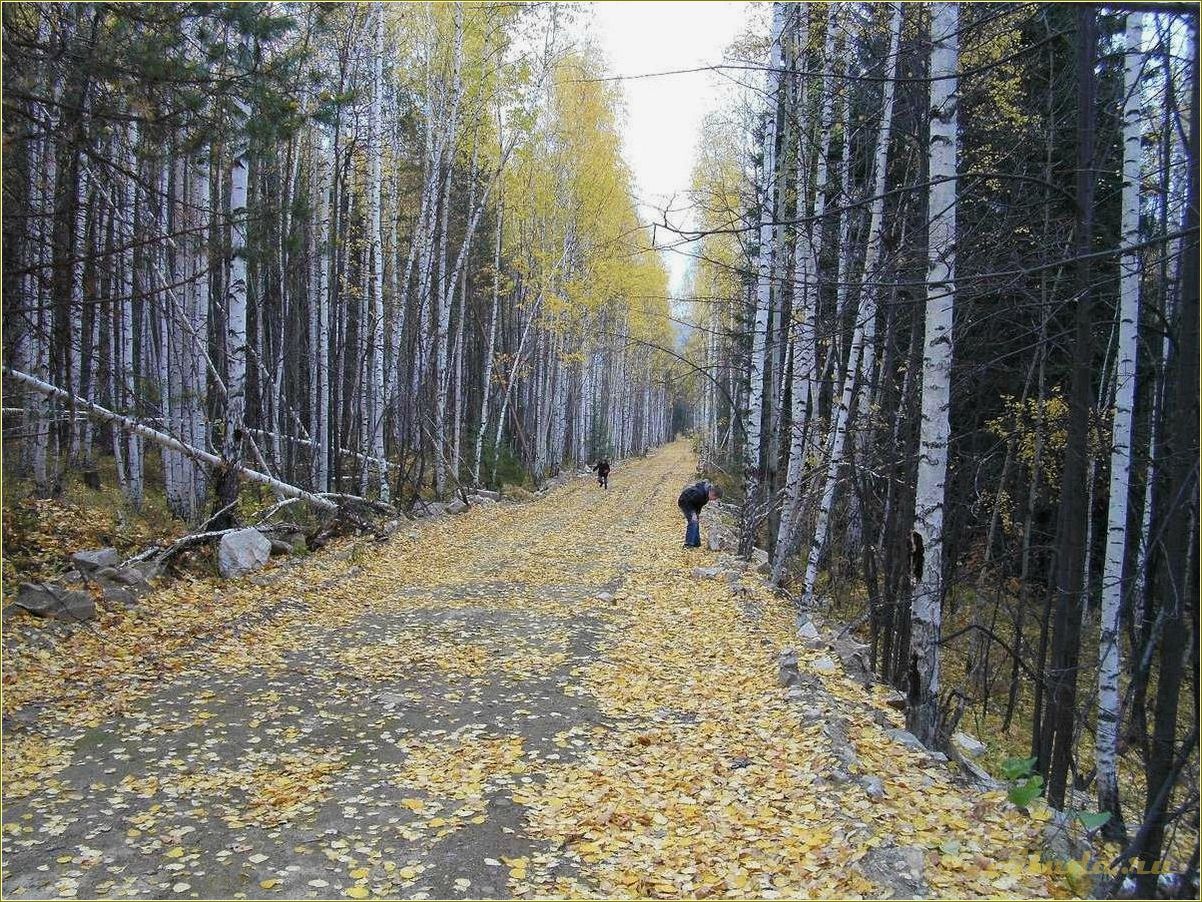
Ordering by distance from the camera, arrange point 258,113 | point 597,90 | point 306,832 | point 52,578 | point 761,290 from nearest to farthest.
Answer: point 306,832 → point 258,113 → point 52,578 → point 761,290 → point 597,90

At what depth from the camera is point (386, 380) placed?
15.4 m

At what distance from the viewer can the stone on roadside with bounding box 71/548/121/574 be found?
7.64m

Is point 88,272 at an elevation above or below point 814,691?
above

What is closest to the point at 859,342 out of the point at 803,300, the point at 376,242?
the point at 803,300

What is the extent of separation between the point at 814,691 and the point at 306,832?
3.85 meters

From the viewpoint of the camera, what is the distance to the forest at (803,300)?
5336 mm

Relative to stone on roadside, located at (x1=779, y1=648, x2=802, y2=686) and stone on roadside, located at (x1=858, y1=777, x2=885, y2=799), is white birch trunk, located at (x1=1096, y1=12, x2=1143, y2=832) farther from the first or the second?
stone on roadside, located at (x1=858, y1=777, x2=885, y2=799)

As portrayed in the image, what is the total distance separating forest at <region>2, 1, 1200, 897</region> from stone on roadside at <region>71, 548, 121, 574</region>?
26cm

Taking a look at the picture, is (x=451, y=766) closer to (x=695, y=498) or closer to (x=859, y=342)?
(x=859, y=342)

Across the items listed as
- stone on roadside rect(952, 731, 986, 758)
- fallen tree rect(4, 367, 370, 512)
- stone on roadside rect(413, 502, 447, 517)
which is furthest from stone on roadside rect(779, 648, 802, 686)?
stone on roadside rect(413, 502, 447, 517)

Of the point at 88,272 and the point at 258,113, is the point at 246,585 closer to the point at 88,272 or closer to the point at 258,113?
the point at 88,272

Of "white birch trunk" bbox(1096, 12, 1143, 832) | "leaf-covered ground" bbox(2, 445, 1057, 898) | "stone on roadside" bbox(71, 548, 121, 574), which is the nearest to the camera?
"leaf-covered ground" bbox(2, 445, 1057, 898)

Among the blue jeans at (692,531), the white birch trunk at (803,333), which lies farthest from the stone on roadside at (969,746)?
the blue jeans at (692,531)

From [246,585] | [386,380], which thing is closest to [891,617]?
[246,585]
